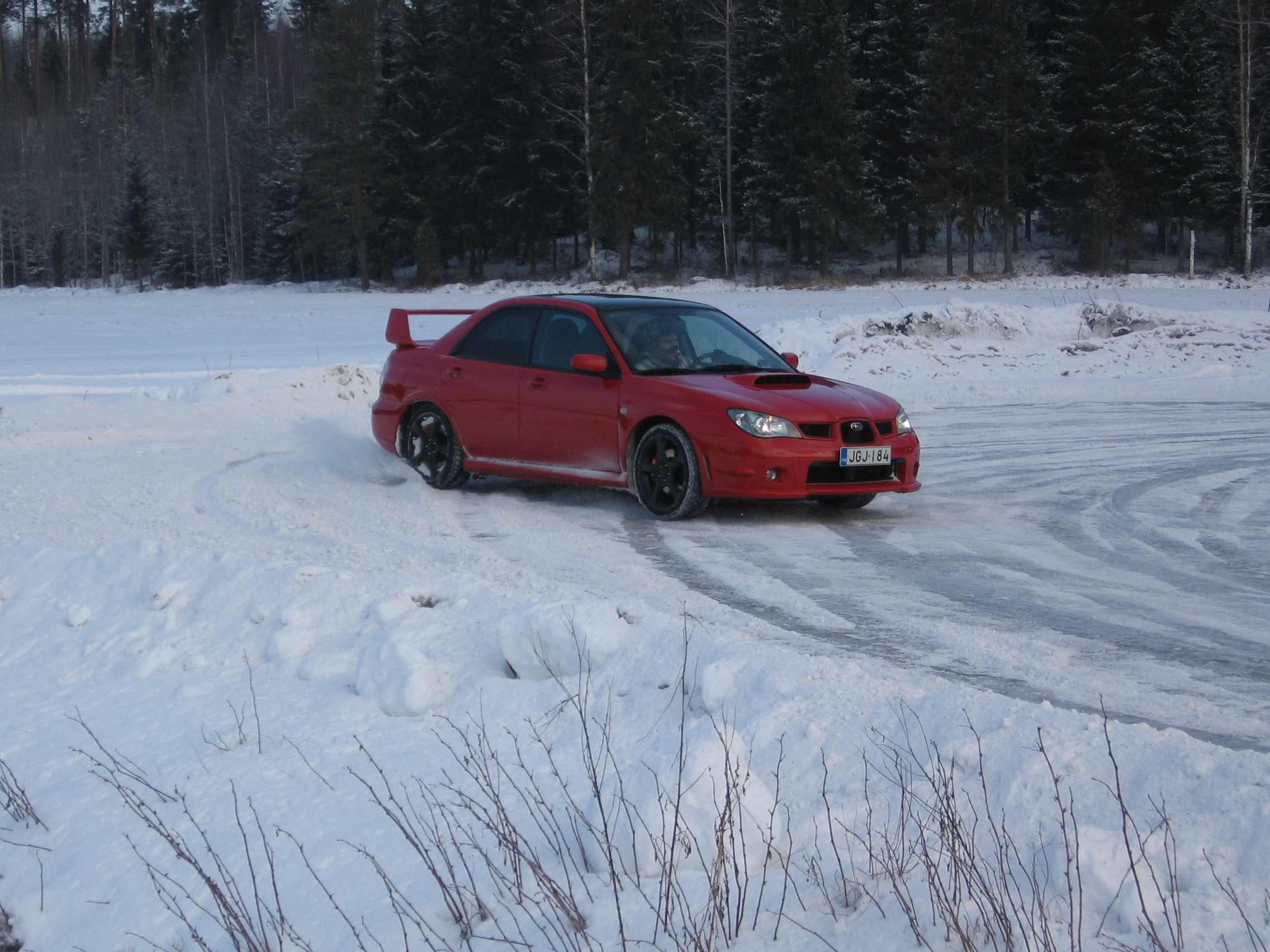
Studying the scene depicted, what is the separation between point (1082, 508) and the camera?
8.34 m

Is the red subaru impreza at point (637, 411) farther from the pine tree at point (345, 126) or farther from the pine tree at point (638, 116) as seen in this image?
the pine tree at point (345, 126)

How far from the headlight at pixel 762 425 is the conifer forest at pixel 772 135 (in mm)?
40023

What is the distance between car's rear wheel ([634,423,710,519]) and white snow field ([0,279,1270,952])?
129 millimetres

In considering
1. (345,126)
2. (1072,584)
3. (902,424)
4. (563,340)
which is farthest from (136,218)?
(1072,584)

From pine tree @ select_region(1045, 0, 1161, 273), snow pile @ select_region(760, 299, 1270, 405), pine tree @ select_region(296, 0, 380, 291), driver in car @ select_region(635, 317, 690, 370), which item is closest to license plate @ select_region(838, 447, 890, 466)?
driver in car @ select_region(635, 317, 690, 370)

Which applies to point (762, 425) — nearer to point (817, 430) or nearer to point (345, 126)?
point (817, 430)

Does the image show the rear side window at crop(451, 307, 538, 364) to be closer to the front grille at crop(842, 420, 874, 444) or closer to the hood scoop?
the hood scoop

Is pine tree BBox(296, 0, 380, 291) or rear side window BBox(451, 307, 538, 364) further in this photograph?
pine tree BBox(296, 0, 380, 291)

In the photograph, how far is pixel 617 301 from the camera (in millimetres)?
9117

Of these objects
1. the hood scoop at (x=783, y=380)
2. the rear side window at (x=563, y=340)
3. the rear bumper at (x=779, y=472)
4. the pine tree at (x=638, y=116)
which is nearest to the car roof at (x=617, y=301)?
the rear side window at (x=563, y=340)

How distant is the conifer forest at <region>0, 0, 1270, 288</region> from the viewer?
4497 cm

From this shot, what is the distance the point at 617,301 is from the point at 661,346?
0.69 metres

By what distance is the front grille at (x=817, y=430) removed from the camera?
7.81 m

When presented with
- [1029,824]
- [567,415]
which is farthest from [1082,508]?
[1029,824]
